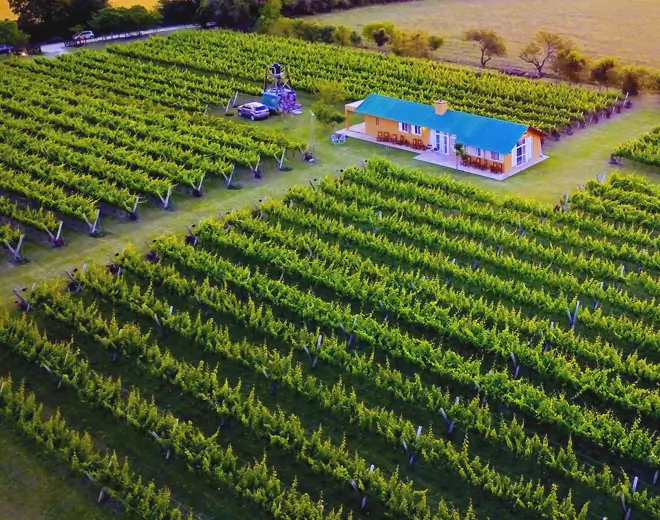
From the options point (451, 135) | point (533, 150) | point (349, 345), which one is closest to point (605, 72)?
point (533, 150)

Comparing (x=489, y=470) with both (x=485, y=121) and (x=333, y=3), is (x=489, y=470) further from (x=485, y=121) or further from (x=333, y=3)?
(x=333, y=3)

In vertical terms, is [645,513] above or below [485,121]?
below

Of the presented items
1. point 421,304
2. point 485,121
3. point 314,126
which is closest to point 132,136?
point 314,126

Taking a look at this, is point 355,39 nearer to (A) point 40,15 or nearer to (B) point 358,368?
(A) point 40,15

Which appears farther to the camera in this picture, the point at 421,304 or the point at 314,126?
the point at 314,126

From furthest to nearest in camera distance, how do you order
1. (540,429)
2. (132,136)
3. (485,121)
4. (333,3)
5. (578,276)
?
1. (333,3)
2. (132,136)
3. (485,121)
4. (578,276)
5. (540,429)

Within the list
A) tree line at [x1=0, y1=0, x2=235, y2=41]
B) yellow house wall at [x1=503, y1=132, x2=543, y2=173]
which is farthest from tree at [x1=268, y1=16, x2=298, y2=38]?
yellow house wall at [x1=503, y1=132, x2=543, y2=173]
